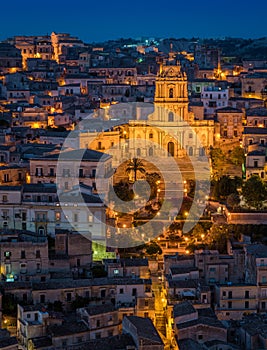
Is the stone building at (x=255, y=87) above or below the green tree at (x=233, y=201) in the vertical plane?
above

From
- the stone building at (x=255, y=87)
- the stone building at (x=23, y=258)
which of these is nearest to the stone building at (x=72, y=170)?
the stone building at (x=23, y=258)

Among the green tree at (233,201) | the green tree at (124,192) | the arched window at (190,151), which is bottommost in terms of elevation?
the green tree at (233,201)

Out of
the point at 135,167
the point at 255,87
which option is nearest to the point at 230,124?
the point at 135,167

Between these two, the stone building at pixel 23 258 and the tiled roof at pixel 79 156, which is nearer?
the stone building at pixel 23 258

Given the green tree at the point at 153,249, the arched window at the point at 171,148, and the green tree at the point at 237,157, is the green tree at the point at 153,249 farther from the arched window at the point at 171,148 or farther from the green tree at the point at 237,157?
the arched window at the point at 171,148

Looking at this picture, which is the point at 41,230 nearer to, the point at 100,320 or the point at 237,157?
the point at 100,320

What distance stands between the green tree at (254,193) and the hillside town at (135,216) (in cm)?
4

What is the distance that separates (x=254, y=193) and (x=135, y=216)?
3124 mm

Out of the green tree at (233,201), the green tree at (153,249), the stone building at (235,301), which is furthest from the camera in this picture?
the green tree at (233,201)

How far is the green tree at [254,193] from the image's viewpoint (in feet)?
71.3

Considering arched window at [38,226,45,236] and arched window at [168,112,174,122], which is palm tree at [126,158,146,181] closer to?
arched window at [168,112,174,122]

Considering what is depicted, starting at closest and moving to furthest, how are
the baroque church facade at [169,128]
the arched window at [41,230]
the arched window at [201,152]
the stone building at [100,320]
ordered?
the stone building at [100,320] < the arched window at [41,230] < the arched window at [201,152] < the baroque church facade at [169,128]

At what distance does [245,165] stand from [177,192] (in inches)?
117

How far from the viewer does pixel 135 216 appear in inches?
855
